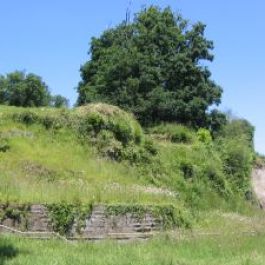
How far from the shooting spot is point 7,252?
14.6 meters

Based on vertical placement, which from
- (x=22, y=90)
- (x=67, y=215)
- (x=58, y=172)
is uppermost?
(x=22, y=90)

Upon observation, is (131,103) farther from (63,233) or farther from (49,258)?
(49,258)

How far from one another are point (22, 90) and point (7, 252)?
60.1 m

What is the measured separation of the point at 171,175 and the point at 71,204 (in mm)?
13779

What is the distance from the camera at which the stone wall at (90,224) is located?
61.6 feet

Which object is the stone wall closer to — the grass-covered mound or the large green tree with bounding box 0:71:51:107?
the grass-covered mound

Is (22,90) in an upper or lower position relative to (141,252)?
upper

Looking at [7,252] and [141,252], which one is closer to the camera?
[7,252]

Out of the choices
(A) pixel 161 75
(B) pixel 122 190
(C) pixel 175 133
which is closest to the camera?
(B) pixel 122 190

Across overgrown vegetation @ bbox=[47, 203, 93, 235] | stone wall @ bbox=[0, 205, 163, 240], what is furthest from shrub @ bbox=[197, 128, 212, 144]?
overgrown vegetation @ bbox=[47, 203, 93, 235]

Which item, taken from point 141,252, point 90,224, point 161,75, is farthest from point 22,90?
point 141,252

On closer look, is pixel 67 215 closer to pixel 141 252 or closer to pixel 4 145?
pixel 141 252

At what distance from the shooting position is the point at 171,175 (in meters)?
33.2

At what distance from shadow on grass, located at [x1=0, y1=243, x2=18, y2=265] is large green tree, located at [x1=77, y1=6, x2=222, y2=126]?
31.0m
